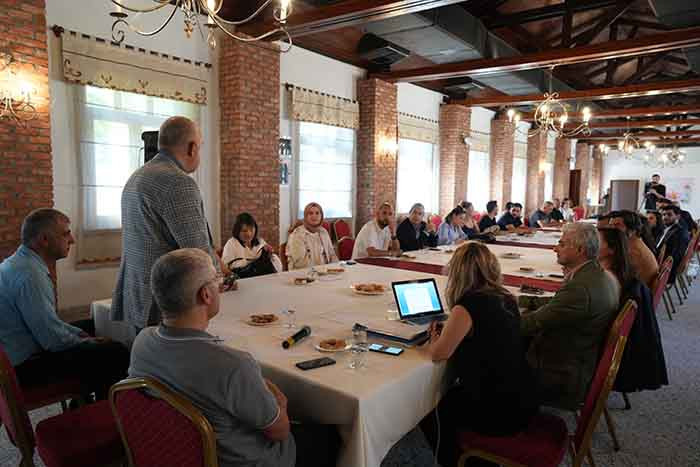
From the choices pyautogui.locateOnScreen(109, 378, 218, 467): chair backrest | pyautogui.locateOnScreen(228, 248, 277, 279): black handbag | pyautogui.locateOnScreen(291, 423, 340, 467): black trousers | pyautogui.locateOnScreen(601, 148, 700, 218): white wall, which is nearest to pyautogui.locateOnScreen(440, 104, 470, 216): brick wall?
pyautogui.locateOnScreen(228, 248, 277, 279): black handbag

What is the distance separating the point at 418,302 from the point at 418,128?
300 inches

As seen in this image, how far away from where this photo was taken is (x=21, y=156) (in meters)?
4.11

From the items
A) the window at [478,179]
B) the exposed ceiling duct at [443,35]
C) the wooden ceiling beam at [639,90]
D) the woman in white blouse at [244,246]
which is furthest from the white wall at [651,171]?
the woman in white blouse at [244,246]

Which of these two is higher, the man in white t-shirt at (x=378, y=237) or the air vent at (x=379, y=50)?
the air vent at (x=379, y=50)

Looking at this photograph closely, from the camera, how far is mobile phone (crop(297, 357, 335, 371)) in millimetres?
1817

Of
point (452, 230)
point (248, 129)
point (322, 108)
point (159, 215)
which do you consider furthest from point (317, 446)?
point (322, 108)

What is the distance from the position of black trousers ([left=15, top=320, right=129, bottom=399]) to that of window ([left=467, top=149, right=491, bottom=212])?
989 centimetres

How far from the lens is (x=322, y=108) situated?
7.46m

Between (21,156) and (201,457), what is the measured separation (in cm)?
388

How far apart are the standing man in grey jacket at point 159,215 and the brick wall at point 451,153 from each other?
8657mm

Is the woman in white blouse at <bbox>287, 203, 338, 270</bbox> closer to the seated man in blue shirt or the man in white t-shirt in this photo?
the man in white t-shirt

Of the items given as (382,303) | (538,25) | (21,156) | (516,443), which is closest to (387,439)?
(516,443)

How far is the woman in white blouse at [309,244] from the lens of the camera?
454 centimetres

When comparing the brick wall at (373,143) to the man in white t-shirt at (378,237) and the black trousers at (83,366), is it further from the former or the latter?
the black trousers at (83,366)
